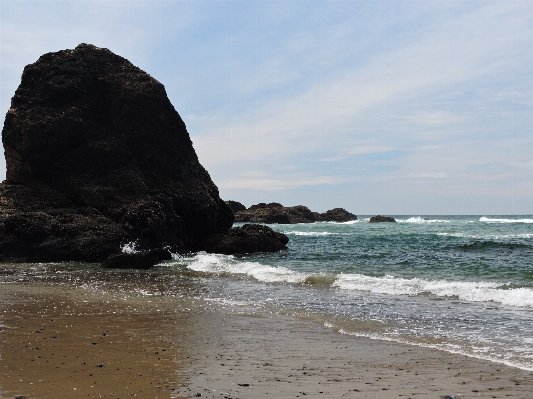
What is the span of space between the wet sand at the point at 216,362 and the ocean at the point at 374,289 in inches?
39.6

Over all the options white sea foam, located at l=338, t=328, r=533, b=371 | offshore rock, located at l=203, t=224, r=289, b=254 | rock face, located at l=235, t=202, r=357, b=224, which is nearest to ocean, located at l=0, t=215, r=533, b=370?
white sea foam, located at l=338, t=328, r=533, b=371

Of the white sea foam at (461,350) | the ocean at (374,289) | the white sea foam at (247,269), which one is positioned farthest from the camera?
the white sea foam at (247,269)

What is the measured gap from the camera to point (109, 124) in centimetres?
2780

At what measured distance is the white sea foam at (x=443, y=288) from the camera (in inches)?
484

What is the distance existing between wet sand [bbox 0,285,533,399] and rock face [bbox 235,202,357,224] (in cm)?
7574

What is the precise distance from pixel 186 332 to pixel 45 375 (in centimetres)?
312

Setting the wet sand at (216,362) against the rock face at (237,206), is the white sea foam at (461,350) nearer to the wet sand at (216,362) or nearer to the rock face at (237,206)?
the wet sand at (216,362)

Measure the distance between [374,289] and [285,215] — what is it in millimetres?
72774

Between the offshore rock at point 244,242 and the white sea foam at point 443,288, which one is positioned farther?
the offshore rock at point 244,242

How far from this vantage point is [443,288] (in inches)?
546

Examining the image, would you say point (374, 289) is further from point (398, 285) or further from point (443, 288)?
point (443, 288)

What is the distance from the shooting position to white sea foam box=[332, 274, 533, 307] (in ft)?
40.3

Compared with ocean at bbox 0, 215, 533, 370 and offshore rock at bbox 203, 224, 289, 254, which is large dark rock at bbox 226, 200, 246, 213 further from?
ocean at bbox 0, 215, 533, 370

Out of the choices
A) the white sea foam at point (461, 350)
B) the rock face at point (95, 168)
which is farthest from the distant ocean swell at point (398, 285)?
the rock face at point (95, 168)
